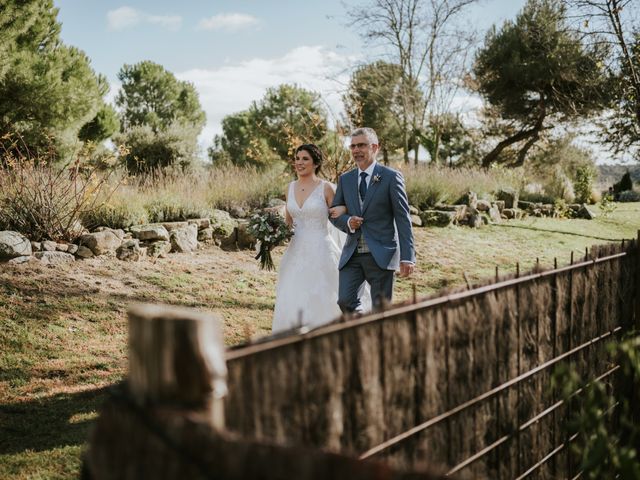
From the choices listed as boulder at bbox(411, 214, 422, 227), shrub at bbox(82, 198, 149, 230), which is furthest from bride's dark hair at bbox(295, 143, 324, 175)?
boulder at bbox(411, 214, 422, 227)

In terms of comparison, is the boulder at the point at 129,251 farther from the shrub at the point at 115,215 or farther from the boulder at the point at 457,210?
the boulder at the point at 457,210

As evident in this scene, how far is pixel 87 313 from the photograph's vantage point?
23.0 feet

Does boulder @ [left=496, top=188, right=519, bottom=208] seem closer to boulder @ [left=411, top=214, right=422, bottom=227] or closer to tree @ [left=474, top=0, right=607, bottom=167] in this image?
boulder @ [left=411, top=214, right=422, bottom=227]

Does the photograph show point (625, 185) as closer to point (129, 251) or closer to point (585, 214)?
point (585, 214)

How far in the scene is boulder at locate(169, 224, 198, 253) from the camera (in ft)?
32.1

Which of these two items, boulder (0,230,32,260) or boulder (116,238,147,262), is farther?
boulder (116,238,147,262)

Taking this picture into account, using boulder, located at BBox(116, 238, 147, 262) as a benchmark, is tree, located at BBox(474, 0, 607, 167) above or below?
above

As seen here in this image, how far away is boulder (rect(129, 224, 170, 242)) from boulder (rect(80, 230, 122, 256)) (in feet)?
1.56

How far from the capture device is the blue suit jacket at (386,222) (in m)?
4.96

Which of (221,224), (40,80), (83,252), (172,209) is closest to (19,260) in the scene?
(83,252)

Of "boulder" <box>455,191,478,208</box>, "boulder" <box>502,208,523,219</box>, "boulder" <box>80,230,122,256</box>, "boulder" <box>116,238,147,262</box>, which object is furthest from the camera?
"boulder" <box>502,208,523,219</box>

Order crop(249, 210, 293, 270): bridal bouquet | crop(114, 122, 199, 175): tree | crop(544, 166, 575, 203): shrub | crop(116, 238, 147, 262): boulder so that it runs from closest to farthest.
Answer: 1. crop(249, 210, 293, 270): bridal bouquet
2. crop(116, 238, 147, 262): boulder
3. crop(544, 166, 575, 203): shrub
4. crop(114, 122, 199, 175): tree

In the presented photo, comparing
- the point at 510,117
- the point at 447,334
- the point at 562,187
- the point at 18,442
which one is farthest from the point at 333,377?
the point at 510,117

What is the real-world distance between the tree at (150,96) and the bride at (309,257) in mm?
42008
